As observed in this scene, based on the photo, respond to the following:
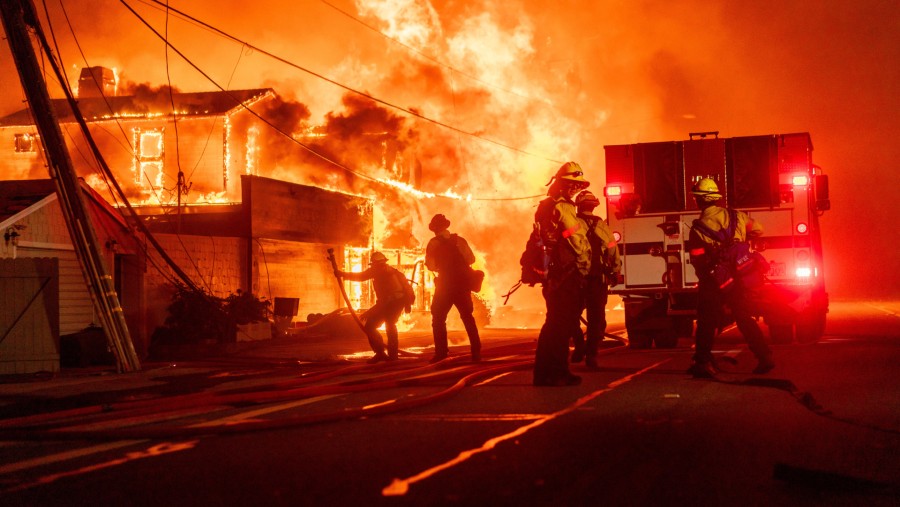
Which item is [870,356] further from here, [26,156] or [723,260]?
[26,156]

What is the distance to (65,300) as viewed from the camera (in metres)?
18.2

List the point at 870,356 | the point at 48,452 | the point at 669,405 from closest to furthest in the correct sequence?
the point at 48,452 → the point at 669,405 → the point at 870,356

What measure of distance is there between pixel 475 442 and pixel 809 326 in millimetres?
10860

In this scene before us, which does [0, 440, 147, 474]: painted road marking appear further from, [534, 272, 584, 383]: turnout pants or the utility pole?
the utility pole

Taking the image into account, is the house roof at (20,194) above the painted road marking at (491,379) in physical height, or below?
above

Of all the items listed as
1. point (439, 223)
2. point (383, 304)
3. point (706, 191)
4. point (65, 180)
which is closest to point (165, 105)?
point (65, 180)

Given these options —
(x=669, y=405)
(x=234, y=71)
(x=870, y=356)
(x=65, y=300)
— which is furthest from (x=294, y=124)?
(x=669, y=405)

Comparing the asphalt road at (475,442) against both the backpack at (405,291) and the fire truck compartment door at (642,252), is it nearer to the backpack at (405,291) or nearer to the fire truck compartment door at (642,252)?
the backpack at (405,291)

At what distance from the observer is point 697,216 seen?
16000 millimetres

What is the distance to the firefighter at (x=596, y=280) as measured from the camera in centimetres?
1192

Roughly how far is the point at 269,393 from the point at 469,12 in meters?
31.5

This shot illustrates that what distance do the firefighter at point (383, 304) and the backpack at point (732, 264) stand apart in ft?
17.0

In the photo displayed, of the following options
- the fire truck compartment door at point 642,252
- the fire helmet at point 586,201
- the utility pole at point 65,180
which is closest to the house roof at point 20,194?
the utility pole at point 65,180

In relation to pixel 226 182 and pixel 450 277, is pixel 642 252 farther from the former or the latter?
pixel 226 182
